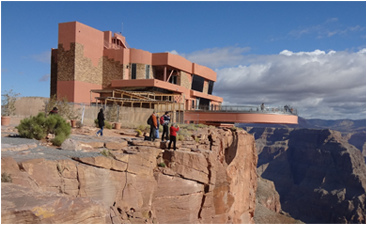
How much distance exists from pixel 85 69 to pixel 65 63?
2286 mm

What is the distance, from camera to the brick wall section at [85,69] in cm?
3384

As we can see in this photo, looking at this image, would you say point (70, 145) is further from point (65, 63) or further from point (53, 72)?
point (53, 72)

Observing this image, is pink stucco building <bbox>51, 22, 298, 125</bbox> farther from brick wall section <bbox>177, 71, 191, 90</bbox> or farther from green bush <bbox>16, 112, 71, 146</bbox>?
green bush <bbox>16, 112, 71, 146</bbox>

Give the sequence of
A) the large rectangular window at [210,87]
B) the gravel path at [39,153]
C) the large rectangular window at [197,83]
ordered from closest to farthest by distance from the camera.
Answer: the gravel path at [39,153] → the large rectangular window at [197,83] → the large rectangular window at [210,87]

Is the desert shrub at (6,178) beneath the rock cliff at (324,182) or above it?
above

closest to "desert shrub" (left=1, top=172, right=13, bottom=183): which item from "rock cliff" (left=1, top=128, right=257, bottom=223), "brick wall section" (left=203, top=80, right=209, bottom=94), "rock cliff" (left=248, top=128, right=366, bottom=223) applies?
"rock cliff" (left=1, top=128, right=257, bottom=223)

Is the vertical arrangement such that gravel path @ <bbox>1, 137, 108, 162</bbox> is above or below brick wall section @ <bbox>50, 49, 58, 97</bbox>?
below

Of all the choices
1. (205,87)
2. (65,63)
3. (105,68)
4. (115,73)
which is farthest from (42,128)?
(205,87)

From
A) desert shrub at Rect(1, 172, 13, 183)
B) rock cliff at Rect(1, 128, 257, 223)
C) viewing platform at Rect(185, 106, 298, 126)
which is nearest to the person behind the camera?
rock cliff at Rect(1, 128, 257, 223)

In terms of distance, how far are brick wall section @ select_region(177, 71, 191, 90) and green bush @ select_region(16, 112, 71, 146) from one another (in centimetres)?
2908

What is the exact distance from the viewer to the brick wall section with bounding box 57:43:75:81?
111ft

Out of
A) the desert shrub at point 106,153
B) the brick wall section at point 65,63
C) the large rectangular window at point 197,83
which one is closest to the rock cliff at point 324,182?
the large rectangular window at point 197,83

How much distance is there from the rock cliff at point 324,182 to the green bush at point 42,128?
114 meters

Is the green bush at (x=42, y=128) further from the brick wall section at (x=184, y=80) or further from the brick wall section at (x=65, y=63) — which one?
the brick wall section at (x=184, y=80)
